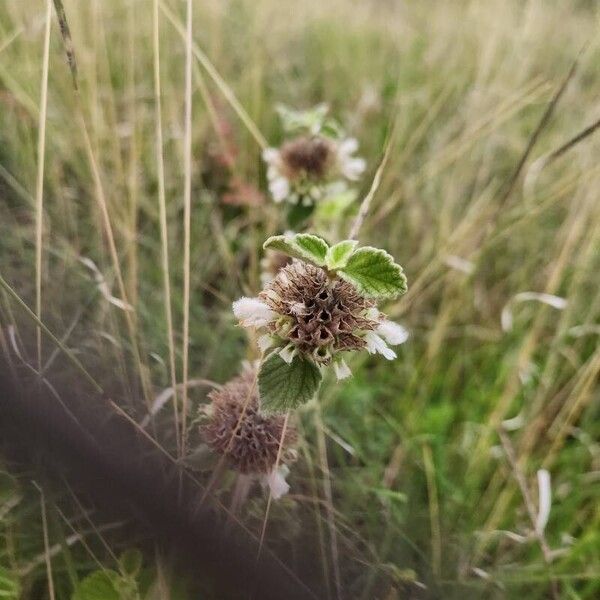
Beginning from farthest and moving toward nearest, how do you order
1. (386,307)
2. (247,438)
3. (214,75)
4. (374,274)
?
(386,307)
(214,75)
(247,438)
(374,274)

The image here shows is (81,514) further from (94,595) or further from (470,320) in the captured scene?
(470,320)

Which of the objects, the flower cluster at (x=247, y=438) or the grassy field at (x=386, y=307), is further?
the grassy field at (x=386, y=307)

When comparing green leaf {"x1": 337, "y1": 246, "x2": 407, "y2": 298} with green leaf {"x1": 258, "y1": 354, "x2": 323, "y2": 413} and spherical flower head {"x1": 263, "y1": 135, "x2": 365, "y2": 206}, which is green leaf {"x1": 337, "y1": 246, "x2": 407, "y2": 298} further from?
spherical flower head {"x1": 263, "y1": 135, "x2": 365, "y2": 206}

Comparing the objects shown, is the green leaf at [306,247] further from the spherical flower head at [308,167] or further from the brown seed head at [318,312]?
the spherical flower head at [308,167]

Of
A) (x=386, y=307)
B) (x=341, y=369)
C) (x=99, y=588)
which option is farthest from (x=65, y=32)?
(x=386, y=307)

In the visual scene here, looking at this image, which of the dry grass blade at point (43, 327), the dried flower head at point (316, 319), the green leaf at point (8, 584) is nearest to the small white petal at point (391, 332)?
the dried flower head at point (316, 319)

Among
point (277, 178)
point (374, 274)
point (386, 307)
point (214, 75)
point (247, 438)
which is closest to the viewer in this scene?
point (374, 274)

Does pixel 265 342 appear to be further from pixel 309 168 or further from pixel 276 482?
pixel 309 168
